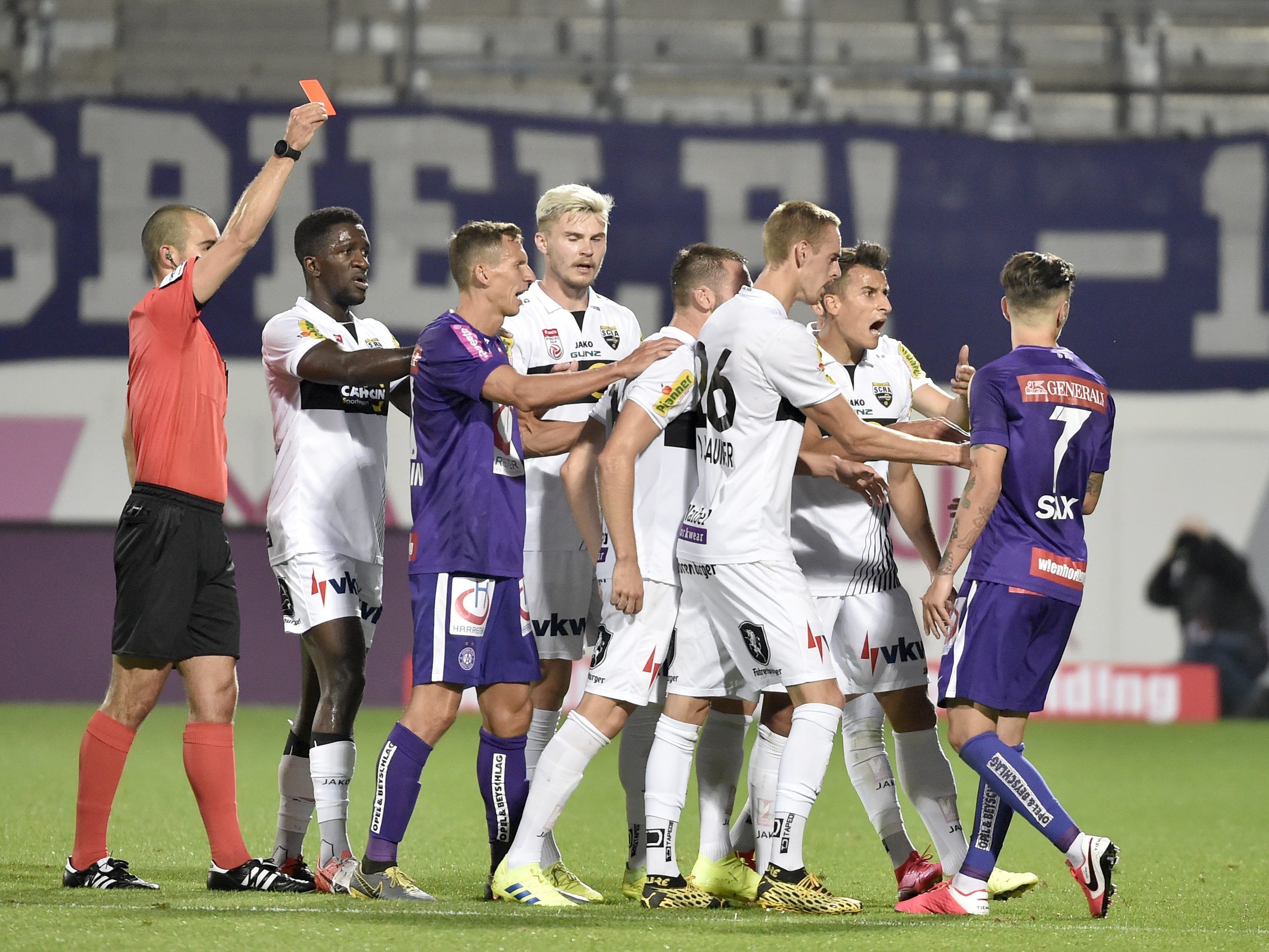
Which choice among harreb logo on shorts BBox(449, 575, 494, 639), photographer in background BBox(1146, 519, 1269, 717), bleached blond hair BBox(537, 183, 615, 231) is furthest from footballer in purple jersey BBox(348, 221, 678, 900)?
photographer in background BBox(1146, 519, 1269, 717)

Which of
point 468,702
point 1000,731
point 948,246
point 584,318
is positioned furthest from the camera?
point 948,246

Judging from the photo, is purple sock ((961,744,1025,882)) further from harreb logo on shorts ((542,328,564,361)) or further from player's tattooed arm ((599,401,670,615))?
harreb logo on shorts ((542,328,564,361))

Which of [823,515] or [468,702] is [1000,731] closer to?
[823,515]

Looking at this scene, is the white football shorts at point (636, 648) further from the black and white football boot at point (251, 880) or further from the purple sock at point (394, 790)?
the black and white football boot at point (251, 880)

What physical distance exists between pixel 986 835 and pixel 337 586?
7.85ft

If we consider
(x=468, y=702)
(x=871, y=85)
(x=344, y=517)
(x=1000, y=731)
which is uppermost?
(x=871, y=85)

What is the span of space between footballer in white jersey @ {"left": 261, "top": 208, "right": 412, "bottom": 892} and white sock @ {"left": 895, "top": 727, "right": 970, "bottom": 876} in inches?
77.6

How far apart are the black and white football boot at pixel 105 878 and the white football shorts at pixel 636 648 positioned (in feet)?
5.43

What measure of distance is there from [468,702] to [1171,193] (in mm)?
7694

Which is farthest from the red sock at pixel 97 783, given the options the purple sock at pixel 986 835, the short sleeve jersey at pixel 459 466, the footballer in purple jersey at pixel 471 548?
the purple sock at pixel 986 835

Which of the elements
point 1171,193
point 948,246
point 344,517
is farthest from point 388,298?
point 344,517

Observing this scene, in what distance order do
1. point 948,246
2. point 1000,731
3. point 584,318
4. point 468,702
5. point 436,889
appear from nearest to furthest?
1. point 1000,731
2. point 436,889
3. point 584,318
4. point 468,702
5. point 948,246

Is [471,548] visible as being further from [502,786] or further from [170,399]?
[170,399]

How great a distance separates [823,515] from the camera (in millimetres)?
Answer: 5562
